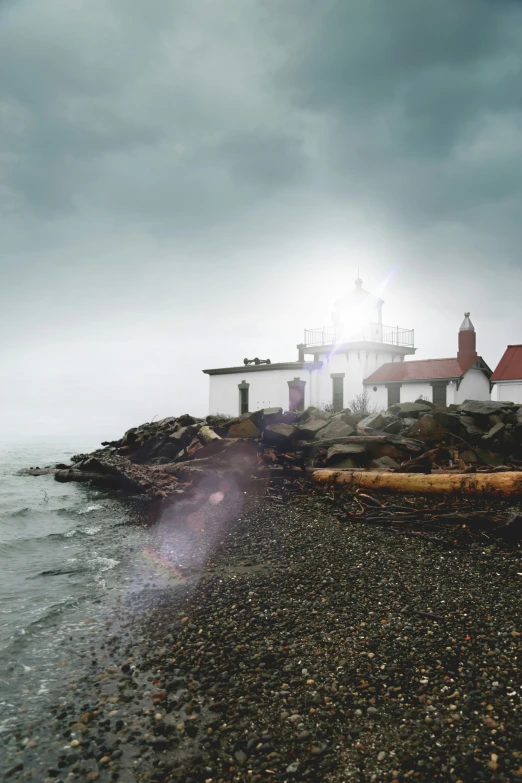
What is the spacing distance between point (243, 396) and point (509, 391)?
19715mm

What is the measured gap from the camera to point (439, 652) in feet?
14.4

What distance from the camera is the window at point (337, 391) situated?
3733 cm

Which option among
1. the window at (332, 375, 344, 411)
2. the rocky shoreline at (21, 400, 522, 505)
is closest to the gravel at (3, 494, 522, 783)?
the rocky shoreline at (21, 400, 522, 505)

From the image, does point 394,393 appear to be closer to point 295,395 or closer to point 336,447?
point 295,395

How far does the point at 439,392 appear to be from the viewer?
3384 centimetres

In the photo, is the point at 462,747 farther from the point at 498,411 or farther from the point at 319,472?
the point at 498,411

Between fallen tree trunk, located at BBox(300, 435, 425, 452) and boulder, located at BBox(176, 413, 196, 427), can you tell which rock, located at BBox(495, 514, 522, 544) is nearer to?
fallen tree trunk, located at BBox(300, 435, 425, 452)

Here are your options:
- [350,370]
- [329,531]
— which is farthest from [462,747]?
[350,370]

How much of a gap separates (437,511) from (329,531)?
6.86 ft

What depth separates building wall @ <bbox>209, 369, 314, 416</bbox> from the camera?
37875 millimetres

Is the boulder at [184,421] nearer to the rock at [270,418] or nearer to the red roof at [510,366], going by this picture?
the rock at [270,418]

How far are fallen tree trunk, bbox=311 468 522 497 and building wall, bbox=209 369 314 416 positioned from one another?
25.7 meters

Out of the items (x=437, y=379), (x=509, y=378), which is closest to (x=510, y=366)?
(x=509, y=378)

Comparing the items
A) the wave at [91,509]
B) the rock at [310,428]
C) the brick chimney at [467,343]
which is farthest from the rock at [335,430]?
the brick chimney at [467,343]
